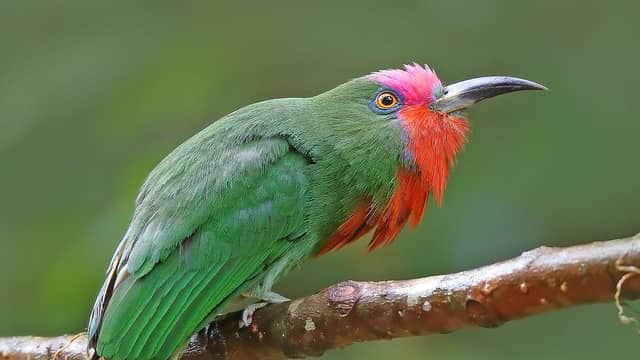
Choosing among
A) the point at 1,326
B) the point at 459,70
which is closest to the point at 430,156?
the point at 459,70

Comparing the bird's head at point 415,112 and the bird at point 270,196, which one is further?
the bird's head at point 415,112

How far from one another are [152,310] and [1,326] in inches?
102

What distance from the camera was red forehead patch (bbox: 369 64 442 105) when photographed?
4215 millimetres

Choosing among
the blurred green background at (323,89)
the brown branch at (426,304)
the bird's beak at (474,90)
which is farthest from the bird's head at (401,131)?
the blurred green background at (323,89)

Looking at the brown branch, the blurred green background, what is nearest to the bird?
the brown branch

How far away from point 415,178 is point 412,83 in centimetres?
39

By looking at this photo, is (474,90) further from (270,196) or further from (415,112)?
(270,196)

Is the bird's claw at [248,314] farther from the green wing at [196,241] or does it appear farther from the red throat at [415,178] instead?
the red throat at [415,178]

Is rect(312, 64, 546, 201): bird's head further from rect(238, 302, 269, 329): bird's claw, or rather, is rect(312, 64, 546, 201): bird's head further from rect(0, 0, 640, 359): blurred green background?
rect(0, 0, 640, 359): blurred green background

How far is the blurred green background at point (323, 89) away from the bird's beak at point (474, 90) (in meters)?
1.09

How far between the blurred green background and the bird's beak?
1.09 metres

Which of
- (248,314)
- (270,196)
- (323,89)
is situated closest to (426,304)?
(248,314)

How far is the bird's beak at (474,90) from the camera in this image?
13.3 feet

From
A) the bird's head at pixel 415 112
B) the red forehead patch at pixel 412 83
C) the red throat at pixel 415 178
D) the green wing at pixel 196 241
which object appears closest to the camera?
the green wing at pixel 196 241
